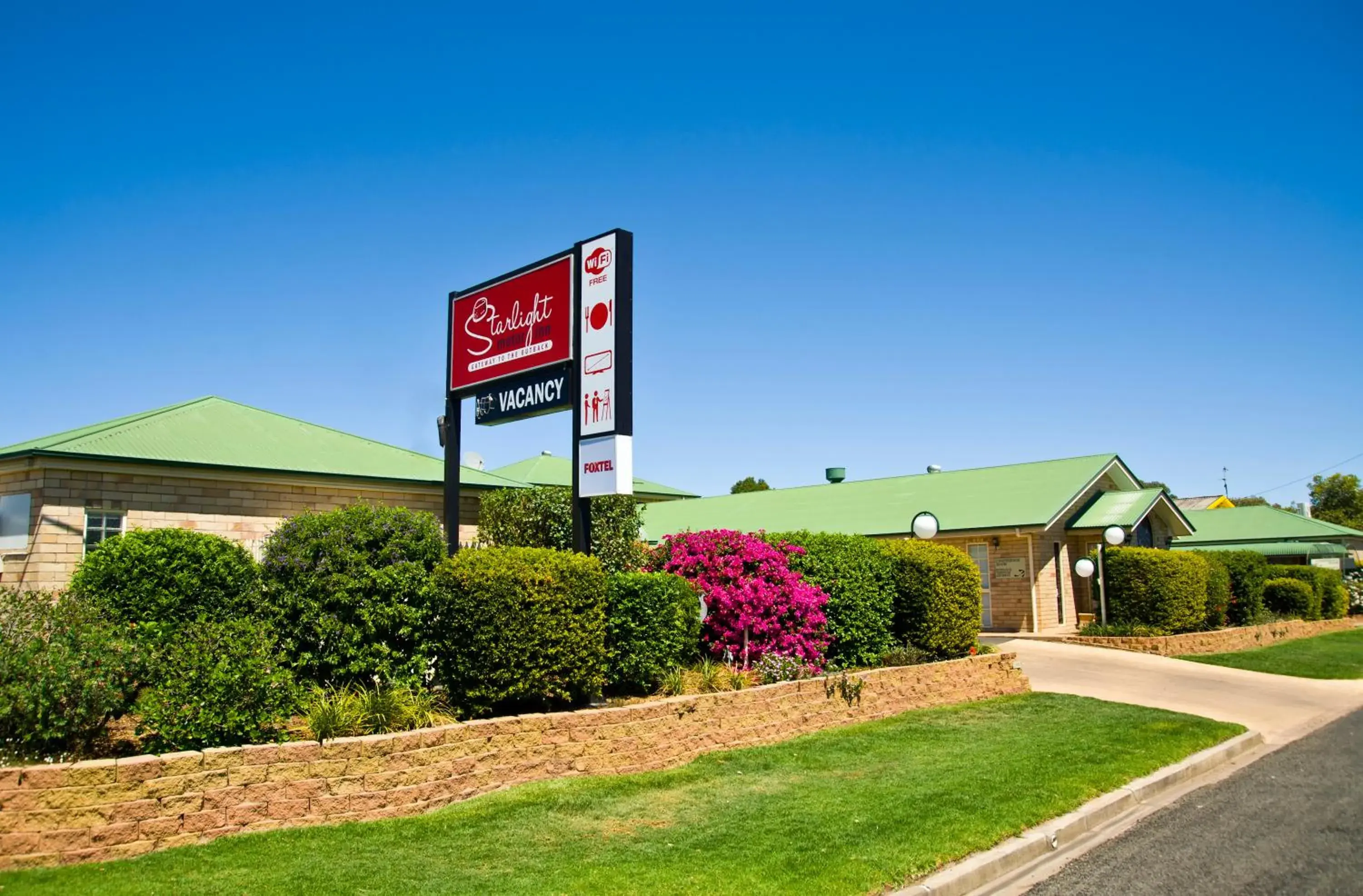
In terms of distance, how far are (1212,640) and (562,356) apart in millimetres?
18437

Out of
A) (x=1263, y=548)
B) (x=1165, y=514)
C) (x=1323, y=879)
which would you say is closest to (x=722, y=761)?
(x=1323, y=879)

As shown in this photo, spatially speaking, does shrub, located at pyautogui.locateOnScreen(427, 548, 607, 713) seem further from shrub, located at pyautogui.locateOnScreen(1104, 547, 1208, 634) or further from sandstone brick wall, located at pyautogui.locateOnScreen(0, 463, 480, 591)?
shrub, located at pyautogui.locateOnScreen(1104, 547, 1208, 634)

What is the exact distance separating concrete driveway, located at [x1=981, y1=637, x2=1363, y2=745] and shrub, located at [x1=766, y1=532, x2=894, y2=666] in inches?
143

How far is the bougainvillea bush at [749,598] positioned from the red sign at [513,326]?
349 centimetres

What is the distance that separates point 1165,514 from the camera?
2869 centimetres

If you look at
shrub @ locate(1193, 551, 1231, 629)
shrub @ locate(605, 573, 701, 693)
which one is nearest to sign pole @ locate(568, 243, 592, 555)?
shrub @ locate(605, 573, 701, 693)

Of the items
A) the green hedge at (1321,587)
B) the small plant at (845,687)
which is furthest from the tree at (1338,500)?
the small plant at (845,687)

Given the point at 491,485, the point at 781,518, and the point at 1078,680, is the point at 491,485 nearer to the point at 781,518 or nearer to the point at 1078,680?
the point at 1078,680

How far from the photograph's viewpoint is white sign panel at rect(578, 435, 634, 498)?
36.1ft

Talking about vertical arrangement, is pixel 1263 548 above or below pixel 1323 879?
above

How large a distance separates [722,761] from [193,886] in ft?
18.5

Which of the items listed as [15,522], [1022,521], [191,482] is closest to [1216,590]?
[1022,521]

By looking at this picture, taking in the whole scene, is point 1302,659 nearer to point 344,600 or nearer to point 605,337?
point 605,337

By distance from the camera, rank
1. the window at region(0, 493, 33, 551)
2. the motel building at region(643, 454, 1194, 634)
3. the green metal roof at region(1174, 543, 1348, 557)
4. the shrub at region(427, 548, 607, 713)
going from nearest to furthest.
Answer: the shrub at region(427, 548, 607, 713)
the window at region(0, 493, 33, 551)
the motel building at region(643, 454, 1194, 634)
the green metal roof at region(1174, 543, 1348, 557)
